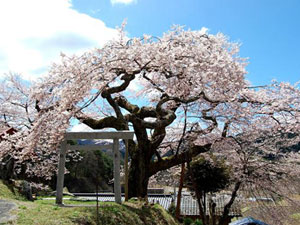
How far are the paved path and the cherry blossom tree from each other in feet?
5.87

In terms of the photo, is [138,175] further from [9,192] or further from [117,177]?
[9,192]

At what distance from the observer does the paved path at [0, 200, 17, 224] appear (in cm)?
461

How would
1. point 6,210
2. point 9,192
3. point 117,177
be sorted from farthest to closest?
1. point 9,192
2. point 117,177
3. point 6,210

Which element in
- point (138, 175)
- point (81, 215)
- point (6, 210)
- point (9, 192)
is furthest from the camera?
point (9, 192)

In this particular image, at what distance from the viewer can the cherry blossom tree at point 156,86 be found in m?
7.23

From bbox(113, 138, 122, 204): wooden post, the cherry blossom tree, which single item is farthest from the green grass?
bbox(113, 138, 122, 204): wooden post

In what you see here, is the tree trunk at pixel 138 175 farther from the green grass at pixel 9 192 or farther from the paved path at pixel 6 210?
the green grass at pixel 9 192

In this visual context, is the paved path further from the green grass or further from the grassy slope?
the green grass

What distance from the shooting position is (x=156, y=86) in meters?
9.63

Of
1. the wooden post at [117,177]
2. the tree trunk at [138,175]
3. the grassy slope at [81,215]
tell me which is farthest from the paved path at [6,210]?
the tree trunk at [138,175]

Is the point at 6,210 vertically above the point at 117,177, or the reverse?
the point at 117,177

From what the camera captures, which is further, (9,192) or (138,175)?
(9,192)

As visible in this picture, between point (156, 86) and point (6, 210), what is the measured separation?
5840 mm

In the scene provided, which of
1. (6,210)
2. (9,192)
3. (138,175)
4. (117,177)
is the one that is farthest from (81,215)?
(9,192)
